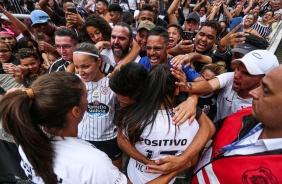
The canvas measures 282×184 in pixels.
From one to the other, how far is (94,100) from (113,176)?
3.60 feet

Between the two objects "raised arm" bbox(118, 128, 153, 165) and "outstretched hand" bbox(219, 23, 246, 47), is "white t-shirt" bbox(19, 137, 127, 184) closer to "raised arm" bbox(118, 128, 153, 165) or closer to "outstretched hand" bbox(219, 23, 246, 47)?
"raised arm" bbox(118, 128, 153, 165)

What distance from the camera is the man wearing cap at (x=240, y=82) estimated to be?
188cm

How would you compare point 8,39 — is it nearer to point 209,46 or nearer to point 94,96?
point 94,96

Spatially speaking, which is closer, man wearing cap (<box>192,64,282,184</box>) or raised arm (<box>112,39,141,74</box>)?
man wearing cap (<box>192,64,282,184</box>)

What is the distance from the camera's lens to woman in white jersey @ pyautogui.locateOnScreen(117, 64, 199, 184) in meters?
1.45

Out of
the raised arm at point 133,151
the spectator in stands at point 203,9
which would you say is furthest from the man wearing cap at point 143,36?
the spectator in stands at point 203,9

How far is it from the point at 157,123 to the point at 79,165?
22.3 inches

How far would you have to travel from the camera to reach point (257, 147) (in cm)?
125

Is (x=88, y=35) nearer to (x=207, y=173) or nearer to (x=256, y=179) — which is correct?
(x=207, y=173)

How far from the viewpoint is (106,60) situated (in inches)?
104

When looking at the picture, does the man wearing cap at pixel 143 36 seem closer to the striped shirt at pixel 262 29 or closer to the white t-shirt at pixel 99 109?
the white t-shirt at pixel 99 109

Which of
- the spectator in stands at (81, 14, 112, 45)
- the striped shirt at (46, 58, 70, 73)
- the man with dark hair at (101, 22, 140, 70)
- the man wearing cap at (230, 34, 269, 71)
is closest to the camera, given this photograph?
the man wearing cap at (230, 34, 269, 71)

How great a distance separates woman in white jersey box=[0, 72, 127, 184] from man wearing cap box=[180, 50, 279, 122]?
1031 mm

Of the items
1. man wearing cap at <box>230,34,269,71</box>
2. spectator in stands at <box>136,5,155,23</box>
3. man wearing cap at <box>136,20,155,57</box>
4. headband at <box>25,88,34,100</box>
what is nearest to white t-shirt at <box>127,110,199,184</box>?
headband at <box>25,88,34,100</box>
